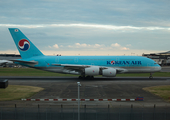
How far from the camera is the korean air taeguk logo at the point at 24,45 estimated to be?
42875 mm

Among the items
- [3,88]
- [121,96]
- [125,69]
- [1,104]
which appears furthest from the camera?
[125,69]

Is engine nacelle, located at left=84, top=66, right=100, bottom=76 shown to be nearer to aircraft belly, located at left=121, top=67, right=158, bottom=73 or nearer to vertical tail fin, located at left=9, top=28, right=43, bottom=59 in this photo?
aircraft belly, located at left=121, top=67, right=158, bottom=73

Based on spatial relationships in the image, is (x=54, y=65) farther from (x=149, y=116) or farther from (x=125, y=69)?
(x=149, y=116)

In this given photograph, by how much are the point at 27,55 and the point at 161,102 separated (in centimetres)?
3195

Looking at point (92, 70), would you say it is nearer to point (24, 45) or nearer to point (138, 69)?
point (138, 69)

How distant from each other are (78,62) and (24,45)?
13.2m

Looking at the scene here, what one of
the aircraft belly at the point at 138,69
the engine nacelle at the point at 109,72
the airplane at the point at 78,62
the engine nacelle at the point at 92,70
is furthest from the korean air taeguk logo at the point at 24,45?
the aircraft belly at the point at 138,69

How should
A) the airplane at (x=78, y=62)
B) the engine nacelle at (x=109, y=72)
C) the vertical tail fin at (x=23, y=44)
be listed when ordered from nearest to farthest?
the engine nacelle at (x=109, y=72), the airplane at (x=78, y=62), the vertical tail fin at (x=23, y=44)

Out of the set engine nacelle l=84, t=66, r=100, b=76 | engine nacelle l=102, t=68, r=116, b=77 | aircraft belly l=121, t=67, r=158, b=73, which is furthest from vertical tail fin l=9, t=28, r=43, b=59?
aircraft belly l=121, t=67, r=158, b=73

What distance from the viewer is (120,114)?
15367mm

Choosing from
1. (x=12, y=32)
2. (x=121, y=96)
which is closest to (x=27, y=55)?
(x=12, y=32)

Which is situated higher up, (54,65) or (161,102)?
(54,65)

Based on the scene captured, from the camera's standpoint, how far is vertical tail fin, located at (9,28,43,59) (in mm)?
42594

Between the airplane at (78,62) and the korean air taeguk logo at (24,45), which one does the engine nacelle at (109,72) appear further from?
the korean air taeguk logo at (24,45)
